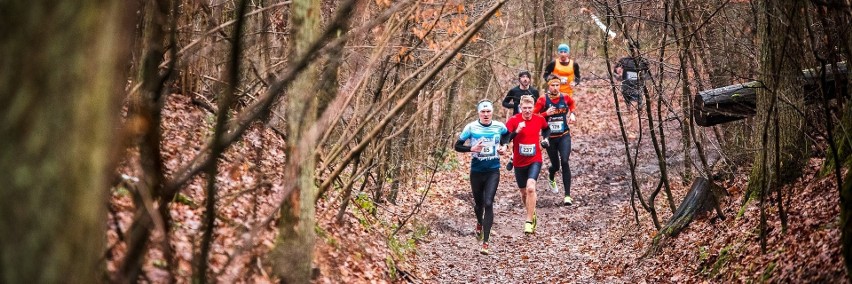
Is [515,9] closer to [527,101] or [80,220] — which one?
[527,101]

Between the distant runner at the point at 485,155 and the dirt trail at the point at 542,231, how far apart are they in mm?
633

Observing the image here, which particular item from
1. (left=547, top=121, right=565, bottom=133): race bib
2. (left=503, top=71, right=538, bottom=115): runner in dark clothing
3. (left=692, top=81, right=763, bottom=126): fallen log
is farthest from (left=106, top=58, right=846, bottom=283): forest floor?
(left=503, top=71, right=538, bottom=115): runner in dark clothing

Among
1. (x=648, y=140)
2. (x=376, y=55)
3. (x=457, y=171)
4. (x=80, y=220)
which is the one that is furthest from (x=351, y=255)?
(x=648, y=140)

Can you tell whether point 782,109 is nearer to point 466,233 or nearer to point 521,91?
point 466,233

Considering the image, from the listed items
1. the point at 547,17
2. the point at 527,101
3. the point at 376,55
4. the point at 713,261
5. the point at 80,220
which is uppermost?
the point at 547,17

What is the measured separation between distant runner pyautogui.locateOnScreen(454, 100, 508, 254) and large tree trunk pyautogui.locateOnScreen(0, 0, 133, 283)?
935 centimetres

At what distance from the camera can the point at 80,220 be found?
1.54 metres

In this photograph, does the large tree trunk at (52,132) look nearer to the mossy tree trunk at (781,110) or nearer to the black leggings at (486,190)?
the mossy tree trunk at (781,110)

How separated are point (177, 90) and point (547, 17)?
14.4 metres

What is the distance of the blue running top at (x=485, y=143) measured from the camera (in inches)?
429

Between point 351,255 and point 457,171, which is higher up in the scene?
point 457,171

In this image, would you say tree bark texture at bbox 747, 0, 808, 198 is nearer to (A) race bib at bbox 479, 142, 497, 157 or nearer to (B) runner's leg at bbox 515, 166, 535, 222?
(A) race bib at bbox 479, 142, 497, 157

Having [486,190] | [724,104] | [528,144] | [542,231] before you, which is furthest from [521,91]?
[724,104]

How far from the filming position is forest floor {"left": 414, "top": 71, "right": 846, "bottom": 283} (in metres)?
6.27
